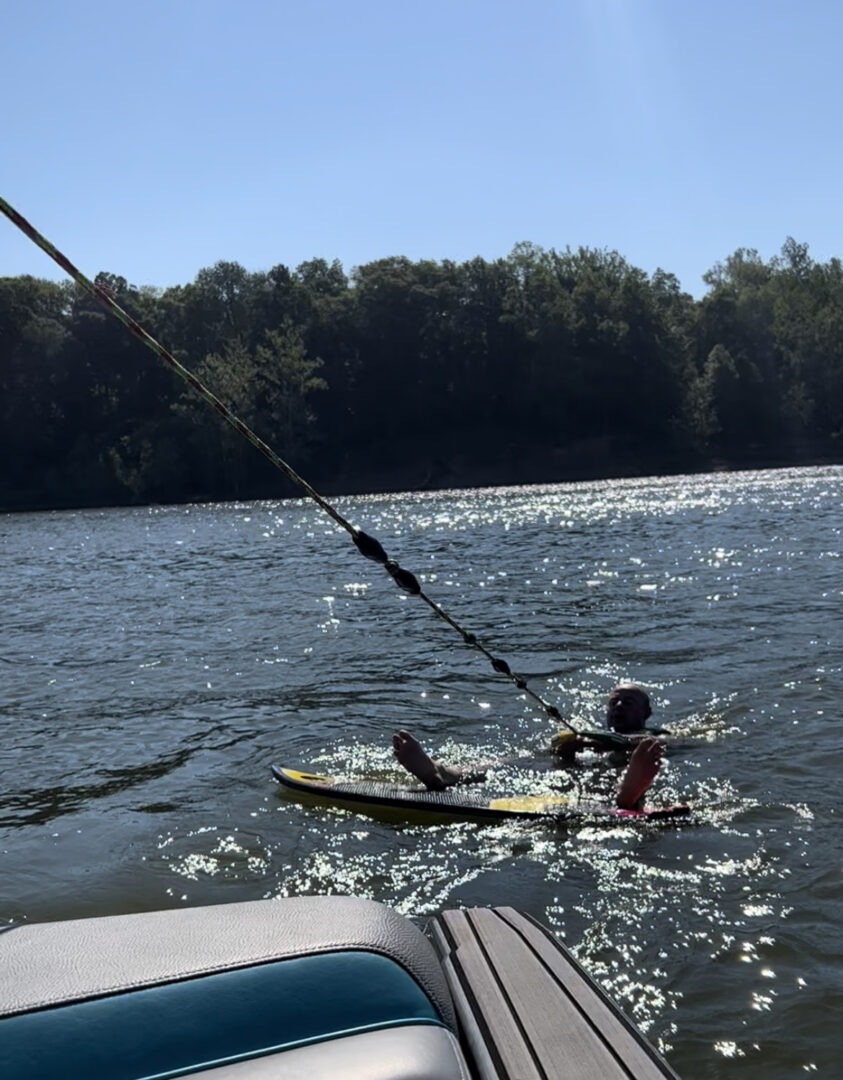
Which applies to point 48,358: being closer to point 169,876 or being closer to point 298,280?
point 298,280

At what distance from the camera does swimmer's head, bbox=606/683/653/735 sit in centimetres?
1005

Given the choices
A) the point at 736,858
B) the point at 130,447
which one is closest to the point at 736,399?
the point at 130,447

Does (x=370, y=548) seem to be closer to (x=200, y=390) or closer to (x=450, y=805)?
(x=200, y=390)

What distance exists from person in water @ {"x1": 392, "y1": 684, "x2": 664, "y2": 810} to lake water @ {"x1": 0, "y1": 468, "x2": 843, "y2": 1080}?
29cm

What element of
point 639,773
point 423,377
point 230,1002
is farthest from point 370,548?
point 423,377

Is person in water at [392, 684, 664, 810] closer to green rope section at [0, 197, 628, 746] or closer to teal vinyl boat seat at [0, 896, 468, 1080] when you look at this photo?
green rope section at [0, 197, 628, 746]

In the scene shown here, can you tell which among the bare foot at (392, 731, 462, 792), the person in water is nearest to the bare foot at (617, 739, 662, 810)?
the person in water

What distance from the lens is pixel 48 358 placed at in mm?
99062

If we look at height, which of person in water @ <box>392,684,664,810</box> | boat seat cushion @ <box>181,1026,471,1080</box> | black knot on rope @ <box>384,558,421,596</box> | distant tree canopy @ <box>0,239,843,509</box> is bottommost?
person in water @ <box>392,684,664,810</box>

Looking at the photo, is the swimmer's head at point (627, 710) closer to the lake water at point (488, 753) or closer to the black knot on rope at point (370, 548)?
the lake water at point (488, 753)

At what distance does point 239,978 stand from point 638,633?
48.9 ft

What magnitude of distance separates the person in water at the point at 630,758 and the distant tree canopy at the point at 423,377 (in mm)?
78586

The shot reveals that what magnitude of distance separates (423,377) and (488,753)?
304 ft

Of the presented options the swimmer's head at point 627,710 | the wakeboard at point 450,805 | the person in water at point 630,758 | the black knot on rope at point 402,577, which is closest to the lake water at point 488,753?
the wakeboard at point 450,805
